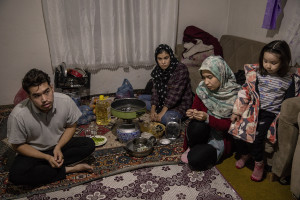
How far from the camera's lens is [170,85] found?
247 cm

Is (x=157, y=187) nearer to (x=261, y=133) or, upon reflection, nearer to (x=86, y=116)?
(x=261, y=133)

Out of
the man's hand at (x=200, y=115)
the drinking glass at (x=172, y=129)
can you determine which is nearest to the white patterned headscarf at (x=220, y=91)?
the man's hand at (x=200, y=115)

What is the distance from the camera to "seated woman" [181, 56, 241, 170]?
1.75 metres

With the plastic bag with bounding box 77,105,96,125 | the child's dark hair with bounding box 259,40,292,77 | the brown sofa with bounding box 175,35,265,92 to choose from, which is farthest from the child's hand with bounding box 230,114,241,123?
the plastic bag with bounding box 77,105,96,125

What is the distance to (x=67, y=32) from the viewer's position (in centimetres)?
285

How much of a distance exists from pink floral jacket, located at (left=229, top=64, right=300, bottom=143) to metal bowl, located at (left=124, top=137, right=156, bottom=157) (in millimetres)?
681

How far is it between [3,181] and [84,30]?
6.07 feet

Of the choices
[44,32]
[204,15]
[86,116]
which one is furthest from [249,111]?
[44,32]

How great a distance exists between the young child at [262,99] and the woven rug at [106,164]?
22.9 inches

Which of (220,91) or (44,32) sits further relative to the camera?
(44,32)

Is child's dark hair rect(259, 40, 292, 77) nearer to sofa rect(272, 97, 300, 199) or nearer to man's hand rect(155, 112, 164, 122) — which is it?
sofa rect(272, 97, 300, 199)

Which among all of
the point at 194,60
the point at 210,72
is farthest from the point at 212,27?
the point at 210,72

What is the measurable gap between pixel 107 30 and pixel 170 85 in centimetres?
114

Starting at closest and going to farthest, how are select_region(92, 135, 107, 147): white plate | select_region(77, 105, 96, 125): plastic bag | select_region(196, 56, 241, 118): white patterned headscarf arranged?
A: select_region(196, 56, 241, 118): white patterned headscarf → select_region(92, 135, 107, 147): white plate → select_region(77, 105, 96, 125): plastic bag
